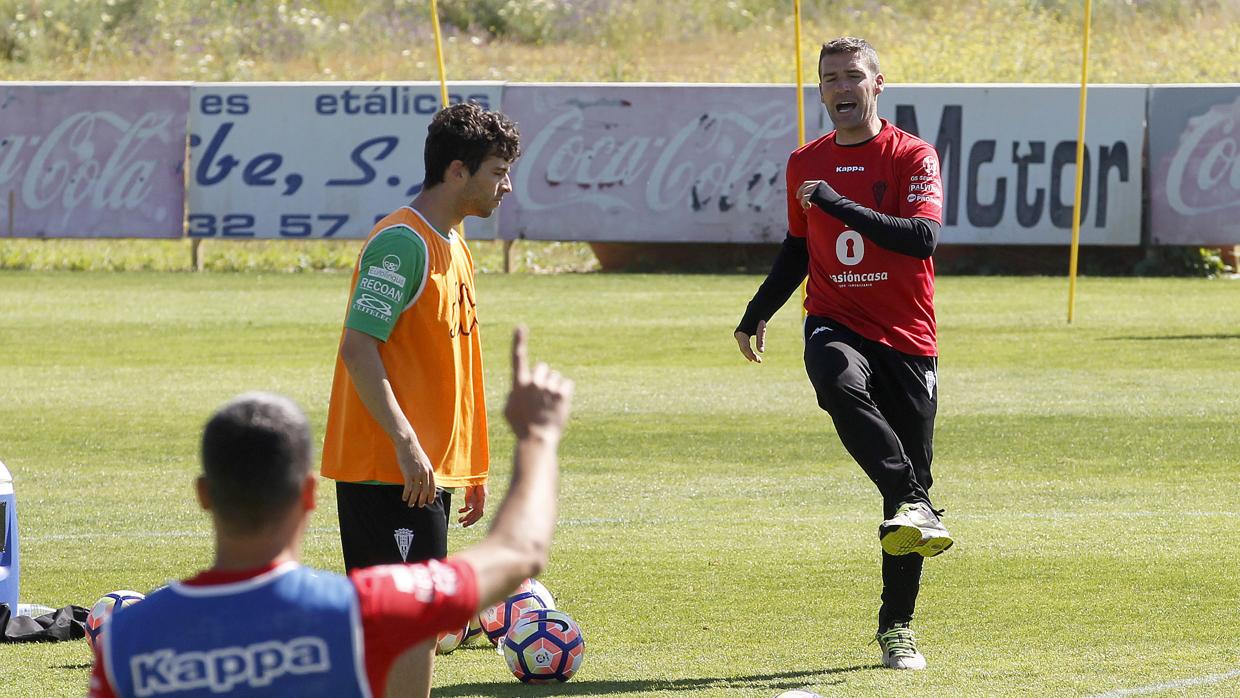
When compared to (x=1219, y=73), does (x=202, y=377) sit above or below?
below

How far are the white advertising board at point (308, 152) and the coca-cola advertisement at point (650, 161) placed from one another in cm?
92

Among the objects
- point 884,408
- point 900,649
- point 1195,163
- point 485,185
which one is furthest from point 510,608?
point 1195,163

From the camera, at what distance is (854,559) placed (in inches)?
348

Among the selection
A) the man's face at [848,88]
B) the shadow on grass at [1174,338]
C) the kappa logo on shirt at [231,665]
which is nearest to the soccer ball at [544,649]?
the man's face at [848,88]

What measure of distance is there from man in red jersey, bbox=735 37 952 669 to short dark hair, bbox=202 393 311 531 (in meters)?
3.86

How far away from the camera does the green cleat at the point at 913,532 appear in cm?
628

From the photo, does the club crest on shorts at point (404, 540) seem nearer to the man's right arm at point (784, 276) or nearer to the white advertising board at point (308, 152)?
the man's right arm at point (784, 276)

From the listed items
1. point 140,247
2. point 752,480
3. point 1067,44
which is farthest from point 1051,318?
point 1067,44

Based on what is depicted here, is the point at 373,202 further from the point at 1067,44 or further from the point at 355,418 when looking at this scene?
the point at 355,418

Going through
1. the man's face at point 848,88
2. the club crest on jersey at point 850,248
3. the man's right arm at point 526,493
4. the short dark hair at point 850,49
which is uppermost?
the short dark hair at point 850,49

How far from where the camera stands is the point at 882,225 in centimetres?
654

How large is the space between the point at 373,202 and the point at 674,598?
2193 cm

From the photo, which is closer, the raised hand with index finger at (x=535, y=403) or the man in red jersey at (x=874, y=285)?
the raised hand with index finger at (x=535, y=403)

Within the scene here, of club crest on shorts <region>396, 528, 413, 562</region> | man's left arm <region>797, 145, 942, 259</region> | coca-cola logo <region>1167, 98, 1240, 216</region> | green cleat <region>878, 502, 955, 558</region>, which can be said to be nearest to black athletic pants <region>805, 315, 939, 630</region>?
green cleat <region>878, 502, 955, 558</region>
